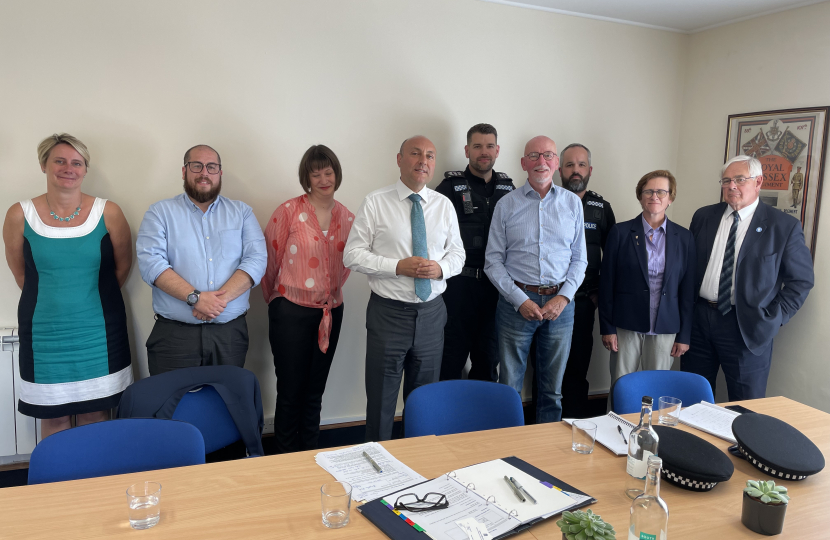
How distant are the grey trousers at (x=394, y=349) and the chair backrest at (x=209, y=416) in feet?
3.45

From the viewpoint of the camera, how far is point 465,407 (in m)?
2.16

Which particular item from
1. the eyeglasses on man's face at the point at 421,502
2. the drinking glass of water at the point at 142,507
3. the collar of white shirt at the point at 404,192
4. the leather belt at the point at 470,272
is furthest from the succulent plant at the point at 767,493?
the leather belt at the point at 470,272

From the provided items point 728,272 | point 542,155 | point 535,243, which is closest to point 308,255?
point 535,243

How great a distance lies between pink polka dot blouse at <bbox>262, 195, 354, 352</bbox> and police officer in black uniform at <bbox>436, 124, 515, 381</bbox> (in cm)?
84

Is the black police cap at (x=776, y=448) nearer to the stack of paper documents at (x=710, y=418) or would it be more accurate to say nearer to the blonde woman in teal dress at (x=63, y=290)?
the stack of paper documents at (x=710, y=418)

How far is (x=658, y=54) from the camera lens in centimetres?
454

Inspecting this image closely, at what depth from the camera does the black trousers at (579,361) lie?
3920 millimetres

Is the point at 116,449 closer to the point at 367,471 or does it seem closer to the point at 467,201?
the point at 367,471

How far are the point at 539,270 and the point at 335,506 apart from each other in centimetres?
225

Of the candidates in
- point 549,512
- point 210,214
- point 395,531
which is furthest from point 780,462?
point 210,214

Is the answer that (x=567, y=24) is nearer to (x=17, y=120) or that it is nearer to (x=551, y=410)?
(x=551, y=410)

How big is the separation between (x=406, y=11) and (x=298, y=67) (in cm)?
88

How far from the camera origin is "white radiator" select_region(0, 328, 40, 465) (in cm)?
306

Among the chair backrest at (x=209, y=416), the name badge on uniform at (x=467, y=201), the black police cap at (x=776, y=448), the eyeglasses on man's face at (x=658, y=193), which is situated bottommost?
the chair backrest at (x=209, y=416)
